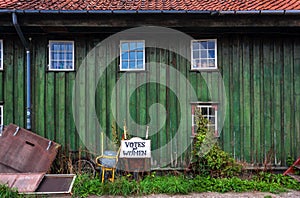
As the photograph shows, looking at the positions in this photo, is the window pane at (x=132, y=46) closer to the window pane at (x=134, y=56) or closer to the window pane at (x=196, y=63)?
the window pane at (x=134, y=56)

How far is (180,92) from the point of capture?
21.8 ft

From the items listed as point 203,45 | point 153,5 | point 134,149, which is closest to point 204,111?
point 203,45

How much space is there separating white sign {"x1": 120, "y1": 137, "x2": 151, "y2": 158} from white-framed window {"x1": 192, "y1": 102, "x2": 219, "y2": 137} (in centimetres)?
146

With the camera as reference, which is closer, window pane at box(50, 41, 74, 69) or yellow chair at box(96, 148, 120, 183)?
yellow chair at box(96, 148, 120, 183)

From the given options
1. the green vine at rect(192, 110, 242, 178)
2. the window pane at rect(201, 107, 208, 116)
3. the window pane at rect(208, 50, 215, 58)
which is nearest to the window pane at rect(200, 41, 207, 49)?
the window pane at rect(208, 50, 215, 58)

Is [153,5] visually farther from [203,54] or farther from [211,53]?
[211,53]

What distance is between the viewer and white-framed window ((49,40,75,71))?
664cm

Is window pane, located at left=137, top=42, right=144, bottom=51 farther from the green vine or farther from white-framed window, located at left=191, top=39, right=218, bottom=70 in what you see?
the green vine

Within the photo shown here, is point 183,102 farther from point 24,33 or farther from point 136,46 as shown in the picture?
point 24,33

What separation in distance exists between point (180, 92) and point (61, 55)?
3.50m

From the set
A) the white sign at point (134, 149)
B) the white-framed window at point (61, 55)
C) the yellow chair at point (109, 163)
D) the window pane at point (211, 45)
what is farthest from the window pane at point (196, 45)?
the yellow chair at point (109, 163)

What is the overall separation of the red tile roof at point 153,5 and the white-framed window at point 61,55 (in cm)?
100

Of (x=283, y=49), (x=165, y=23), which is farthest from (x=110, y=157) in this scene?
(x=283, y=49)

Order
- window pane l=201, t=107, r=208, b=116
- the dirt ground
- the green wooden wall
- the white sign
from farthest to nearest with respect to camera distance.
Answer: window pane l=201, t=107, r=208, b=116 → the green wooden wall → the white sign → the dirt ground
